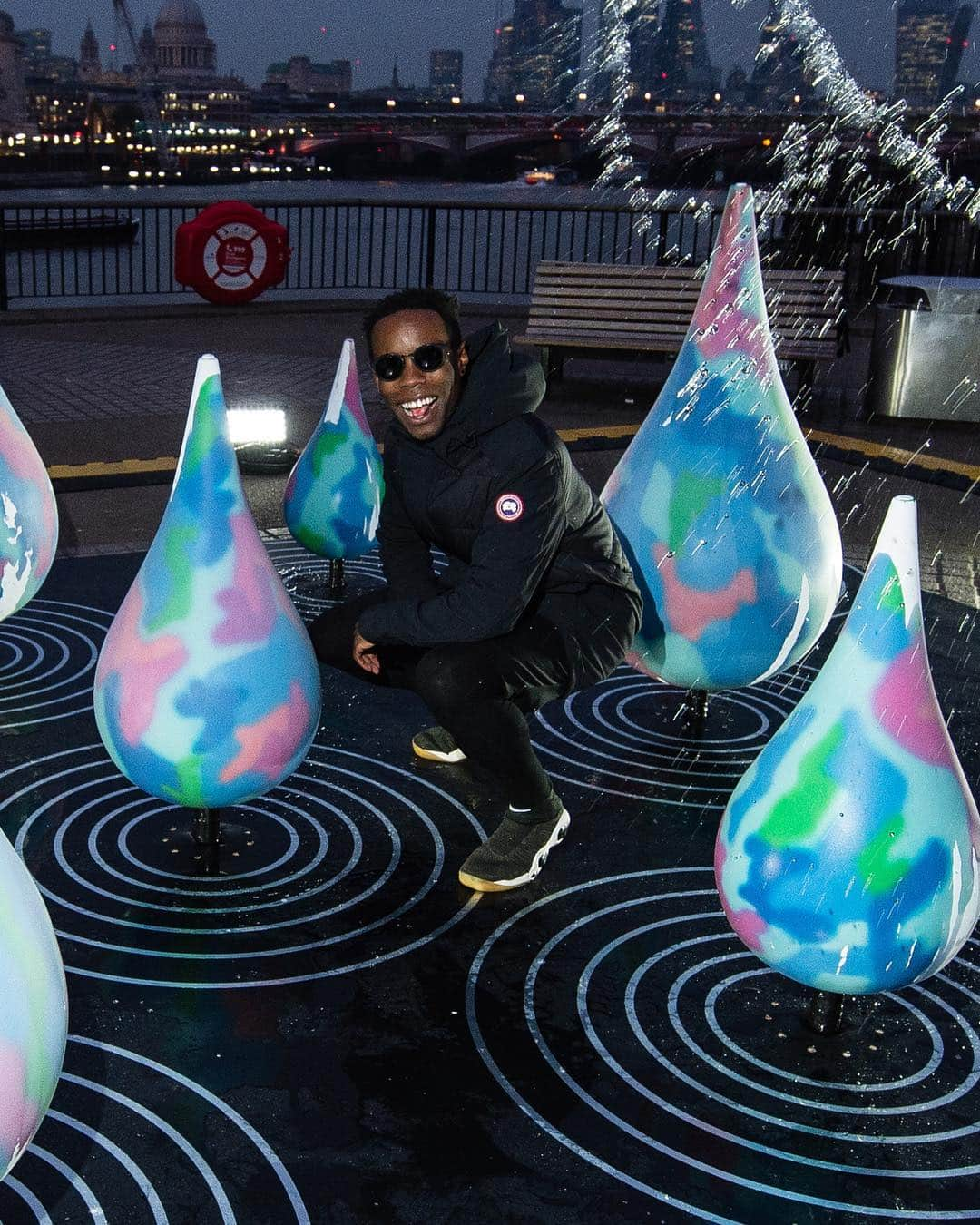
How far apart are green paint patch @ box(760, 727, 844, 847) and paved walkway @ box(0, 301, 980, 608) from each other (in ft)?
12.2

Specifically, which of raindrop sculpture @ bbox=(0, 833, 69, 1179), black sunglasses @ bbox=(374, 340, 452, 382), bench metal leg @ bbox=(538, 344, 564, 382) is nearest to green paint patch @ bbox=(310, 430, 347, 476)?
black sunglasses @ bbox=(374, 340, 452, 382)

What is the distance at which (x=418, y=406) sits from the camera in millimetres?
4031

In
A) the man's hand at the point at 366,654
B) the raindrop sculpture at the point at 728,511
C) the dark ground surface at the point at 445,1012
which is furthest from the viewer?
the raindrop sculpture at the point at 728,511

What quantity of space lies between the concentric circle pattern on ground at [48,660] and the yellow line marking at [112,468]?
2.25 m

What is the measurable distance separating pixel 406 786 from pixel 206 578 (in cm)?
120

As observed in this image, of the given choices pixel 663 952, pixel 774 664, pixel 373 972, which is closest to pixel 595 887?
pixel 663 952

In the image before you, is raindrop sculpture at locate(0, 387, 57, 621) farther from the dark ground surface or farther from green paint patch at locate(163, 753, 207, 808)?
green paint patch at locate(163, 753, 207, 808)

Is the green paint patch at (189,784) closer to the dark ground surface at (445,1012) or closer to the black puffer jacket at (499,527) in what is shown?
the dark ground surface at (445,1012)

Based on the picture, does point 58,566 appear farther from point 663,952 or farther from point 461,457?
point 663,952

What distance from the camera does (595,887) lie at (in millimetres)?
4109

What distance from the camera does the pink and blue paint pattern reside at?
5.87 meters

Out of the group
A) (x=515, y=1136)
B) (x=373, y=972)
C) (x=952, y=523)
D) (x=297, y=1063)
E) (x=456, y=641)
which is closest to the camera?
(x=515, y=1136)

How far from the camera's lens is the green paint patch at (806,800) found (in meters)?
3.19

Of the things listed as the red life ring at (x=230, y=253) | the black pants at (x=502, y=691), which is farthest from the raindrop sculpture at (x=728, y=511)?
the red life ring at (x=230, y=253)
